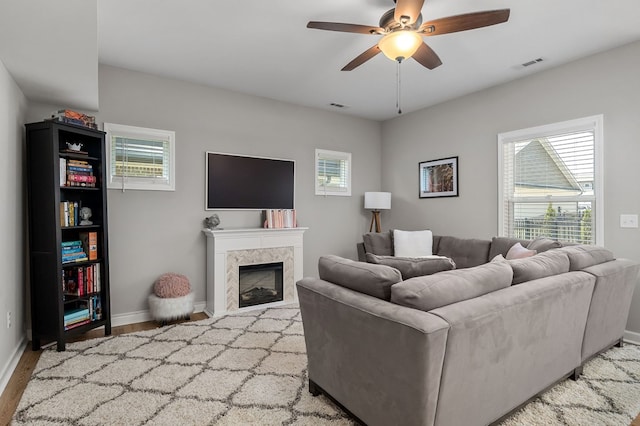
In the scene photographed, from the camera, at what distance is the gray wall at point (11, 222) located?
238cm

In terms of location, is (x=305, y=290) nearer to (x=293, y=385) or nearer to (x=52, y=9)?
(x=293, y=385)

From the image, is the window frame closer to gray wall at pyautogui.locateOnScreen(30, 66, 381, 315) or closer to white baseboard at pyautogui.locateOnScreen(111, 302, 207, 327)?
gray wall at pyautogui.locateOnScreen(30, 66, 381, 315)

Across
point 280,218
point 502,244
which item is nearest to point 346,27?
point 280,218

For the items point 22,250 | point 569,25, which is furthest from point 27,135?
point 569,25

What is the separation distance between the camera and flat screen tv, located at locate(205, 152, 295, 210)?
4.09 metres

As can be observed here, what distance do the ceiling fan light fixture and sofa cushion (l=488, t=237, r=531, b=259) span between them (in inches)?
95.4

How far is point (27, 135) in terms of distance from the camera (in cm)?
290

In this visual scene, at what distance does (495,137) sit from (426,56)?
1993 mm

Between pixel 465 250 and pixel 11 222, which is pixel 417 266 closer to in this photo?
pixel 465 250

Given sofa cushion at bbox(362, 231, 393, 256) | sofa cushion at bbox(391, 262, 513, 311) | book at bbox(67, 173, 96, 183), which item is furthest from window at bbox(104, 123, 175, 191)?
sofa cushion at bbox(391, 262, 513, 311)

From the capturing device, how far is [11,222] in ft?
8.57

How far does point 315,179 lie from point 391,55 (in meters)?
2.69

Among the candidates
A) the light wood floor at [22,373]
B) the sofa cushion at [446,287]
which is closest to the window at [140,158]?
the light wood floor at [22,373]

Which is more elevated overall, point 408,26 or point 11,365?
point 408,26
